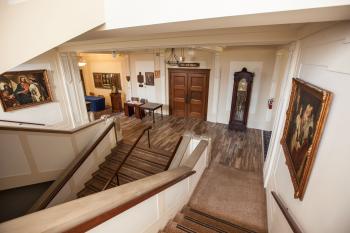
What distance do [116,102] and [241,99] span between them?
20.2 ft

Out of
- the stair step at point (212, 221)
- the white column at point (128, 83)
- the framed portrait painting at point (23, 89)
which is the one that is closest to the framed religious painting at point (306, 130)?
the stair step at point (212, 221)

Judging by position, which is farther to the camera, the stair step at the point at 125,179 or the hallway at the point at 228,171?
the stair step at the point at 125,179

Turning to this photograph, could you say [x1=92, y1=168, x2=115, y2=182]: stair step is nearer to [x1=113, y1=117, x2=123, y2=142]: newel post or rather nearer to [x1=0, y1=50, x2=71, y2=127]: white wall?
[x1=113, y1=117, x2=123, y2=142]: newel post

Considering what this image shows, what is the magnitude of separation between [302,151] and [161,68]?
6743mm

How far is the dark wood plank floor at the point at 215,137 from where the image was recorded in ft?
14.9

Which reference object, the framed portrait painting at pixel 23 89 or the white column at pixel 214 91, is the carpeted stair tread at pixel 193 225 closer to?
the framed portrait painting at pixel 23 89

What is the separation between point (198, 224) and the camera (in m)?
2.40

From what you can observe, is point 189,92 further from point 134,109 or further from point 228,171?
point 228,171

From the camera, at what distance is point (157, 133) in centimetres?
604

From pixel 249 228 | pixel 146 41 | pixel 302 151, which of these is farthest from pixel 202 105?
pixel 302 151

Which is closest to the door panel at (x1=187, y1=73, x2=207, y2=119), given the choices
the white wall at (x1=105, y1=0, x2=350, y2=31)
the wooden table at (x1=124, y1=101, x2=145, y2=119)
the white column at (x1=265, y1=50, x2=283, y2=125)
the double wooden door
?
the double wooden door

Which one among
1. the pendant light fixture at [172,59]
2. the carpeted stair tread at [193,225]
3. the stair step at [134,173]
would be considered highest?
the pendant light fixture at [172,59]

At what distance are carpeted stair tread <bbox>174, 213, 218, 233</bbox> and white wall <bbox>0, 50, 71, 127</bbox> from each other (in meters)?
4.27

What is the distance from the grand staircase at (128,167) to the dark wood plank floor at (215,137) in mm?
585
